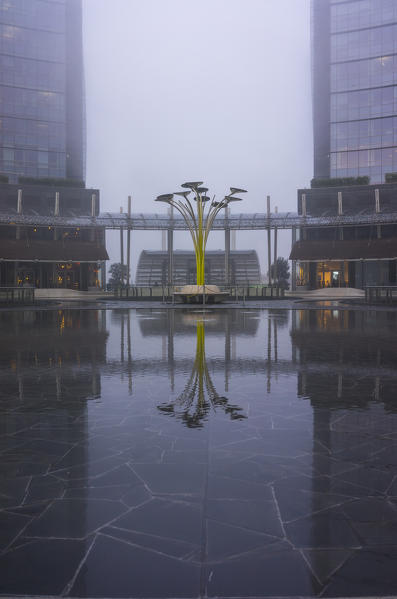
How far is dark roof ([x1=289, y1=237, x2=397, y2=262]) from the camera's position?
150 feet

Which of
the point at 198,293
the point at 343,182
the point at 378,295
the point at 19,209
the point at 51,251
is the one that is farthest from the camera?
the point at 343,182

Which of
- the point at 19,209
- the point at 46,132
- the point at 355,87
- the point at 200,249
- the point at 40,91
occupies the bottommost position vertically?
the point at 200,249

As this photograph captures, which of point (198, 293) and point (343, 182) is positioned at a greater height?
point (343, 182)

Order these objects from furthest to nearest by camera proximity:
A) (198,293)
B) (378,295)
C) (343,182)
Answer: (343,182) < (378,295) < (198,293)

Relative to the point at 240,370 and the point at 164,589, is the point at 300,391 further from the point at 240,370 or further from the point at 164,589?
the point at 164,589

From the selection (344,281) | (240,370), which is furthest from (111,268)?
(240,370)

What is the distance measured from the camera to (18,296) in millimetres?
31672

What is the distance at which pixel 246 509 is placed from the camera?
9.82 feet

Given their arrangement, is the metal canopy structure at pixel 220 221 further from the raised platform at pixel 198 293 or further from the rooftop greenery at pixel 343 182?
the raised platform at pixel 198 293

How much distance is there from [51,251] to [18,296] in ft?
55.0

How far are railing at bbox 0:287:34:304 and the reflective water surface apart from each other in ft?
81.2

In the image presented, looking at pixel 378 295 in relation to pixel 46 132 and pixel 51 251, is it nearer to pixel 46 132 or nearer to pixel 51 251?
pixel 51 251

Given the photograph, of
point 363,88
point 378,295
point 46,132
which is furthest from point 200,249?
point 363,88

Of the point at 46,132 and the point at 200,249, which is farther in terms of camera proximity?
the point at 46,132
